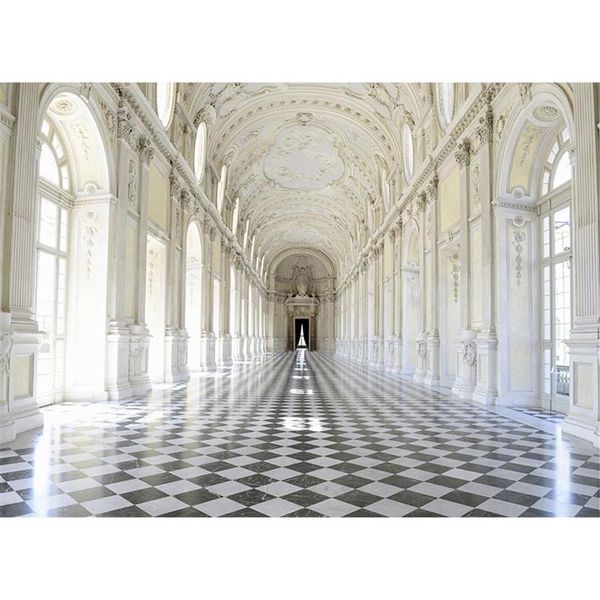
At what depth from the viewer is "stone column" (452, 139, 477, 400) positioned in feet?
35.2

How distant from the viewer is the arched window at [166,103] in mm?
13827

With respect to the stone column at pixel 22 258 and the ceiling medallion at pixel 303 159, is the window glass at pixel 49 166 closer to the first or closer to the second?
the stone column at pixel 22 258

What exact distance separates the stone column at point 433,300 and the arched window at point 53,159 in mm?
9459

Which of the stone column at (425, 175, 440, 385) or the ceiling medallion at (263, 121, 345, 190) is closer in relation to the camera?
the stone column at (425, 175, 440, 385)

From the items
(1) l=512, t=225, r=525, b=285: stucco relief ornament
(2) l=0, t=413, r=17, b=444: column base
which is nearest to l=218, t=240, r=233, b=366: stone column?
(1) l=512, t=225, r=525, b=285: stucco relief ornament

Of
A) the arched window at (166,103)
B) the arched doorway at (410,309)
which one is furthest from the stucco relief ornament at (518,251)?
the arched window at (166,103)

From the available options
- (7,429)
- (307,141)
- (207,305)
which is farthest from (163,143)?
(307,141)

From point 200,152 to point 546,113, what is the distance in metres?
13.1

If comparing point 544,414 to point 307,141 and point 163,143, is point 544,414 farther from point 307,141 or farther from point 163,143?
point 307,141

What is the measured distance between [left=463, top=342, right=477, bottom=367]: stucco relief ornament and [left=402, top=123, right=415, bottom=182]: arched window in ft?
29.2

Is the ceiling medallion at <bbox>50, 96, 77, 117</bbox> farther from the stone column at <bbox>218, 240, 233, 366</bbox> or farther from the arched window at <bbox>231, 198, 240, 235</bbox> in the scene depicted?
the arched window at <bbox>231, 198, 240, 235</bbox>
